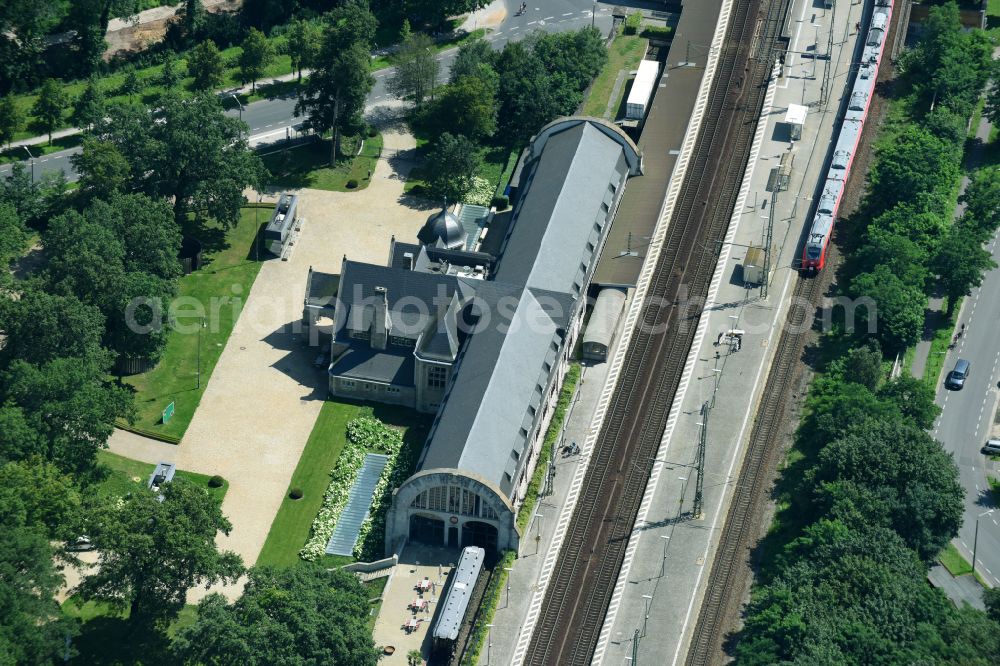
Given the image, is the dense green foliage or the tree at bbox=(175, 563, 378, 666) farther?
the tree at bbox=(175, 563, 378, 666)

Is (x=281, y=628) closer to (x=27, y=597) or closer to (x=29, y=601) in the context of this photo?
(x=29, y=601)

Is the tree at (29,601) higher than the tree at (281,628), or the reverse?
the tree at (281,628)

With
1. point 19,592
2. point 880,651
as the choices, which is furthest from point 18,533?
point 880,651

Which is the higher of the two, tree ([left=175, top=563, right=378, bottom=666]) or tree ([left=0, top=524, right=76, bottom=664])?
tree ([left=175, top=563, right=378, bottom=666])

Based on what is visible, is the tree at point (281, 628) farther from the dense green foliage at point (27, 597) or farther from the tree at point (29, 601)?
the dense green foliage at point (27, 597)

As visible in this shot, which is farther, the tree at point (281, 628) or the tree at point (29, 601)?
the tree at point (281, 628)

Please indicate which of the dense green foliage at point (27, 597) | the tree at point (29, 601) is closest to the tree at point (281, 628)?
the tree at point (29, 601)

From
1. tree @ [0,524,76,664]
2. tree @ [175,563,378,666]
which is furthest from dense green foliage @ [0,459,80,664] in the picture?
tree @ [175,563,378,666]

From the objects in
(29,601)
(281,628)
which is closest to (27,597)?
(29,601)

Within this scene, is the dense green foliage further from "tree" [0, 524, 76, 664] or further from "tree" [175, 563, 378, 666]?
"tree" [175, 563, 378, 666]
